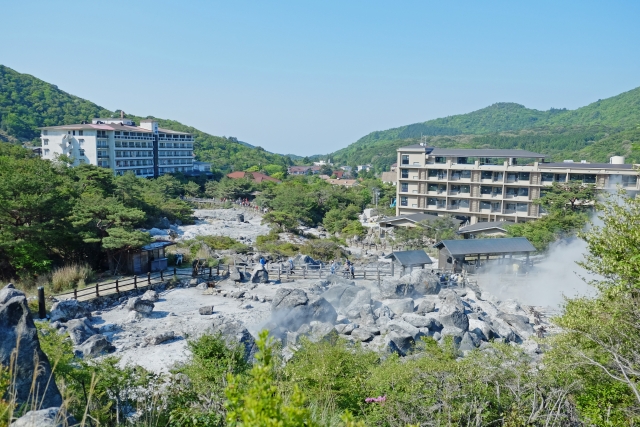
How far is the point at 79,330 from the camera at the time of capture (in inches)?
531

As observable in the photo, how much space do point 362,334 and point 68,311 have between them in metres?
9.74

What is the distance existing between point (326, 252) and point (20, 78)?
3211 inches

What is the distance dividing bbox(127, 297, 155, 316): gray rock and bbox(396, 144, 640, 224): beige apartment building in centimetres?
3047

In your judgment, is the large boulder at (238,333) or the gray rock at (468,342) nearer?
the large boulder at (238,333)

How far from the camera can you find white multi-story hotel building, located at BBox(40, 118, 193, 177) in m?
49.3

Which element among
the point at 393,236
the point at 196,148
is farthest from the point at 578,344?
the point at 196,148

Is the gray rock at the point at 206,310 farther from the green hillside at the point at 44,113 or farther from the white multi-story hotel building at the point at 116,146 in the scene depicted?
the green hillside at the point at 44,113

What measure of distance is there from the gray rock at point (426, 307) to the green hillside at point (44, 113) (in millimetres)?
67280

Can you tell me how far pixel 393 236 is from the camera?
112 feet

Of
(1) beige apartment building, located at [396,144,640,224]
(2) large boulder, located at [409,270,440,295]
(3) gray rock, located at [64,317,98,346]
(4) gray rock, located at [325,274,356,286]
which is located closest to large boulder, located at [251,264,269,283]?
(4) gray rock, located at [325,274,356,286]

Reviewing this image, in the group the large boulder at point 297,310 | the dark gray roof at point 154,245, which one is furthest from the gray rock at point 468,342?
the dark gray roof at point 154,245

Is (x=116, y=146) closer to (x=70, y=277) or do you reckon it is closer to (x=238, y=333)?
(x=70, y=277)

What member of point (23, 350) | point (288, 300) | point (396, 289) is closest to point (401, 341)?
point (288, 300)

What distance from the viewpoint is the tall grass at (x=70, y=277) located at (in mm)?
17956
